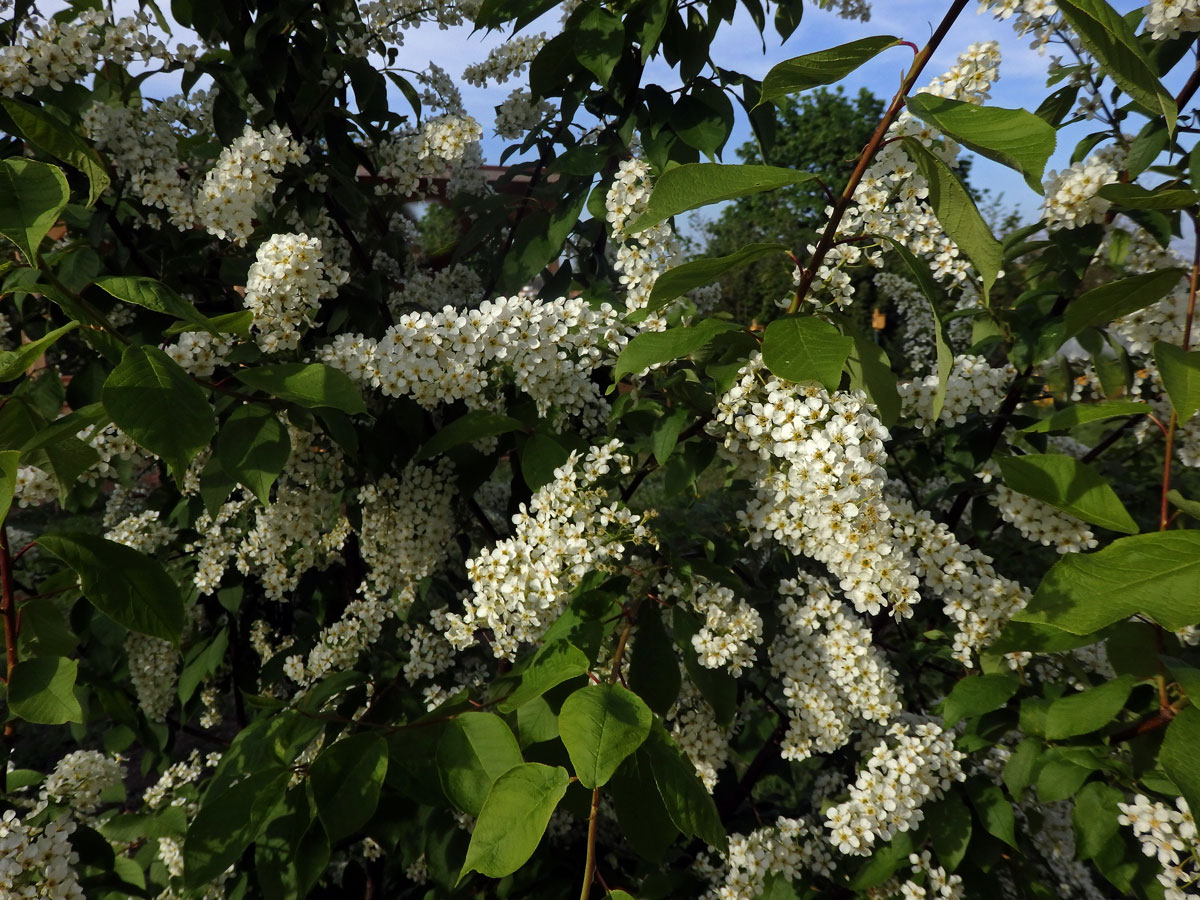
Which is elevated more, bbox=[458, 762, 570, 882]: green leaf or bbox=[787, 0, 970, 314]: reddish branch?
bbox=[787, 0, 970, 314]: reddish branch

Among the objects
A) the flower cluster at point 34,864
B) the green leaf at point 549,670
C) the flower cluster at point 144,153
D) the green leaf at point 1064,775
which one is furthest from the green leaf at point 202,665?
→ the green leaf at point 1064,775

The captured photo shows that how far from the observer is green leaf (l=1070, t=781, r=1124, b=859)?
143 cm

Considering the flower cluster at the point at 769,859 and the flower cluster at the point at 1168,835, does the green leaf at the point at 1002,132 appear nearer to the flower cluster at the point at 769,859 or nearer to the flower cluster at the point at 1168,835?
the flower cluster at the point at 1168,835

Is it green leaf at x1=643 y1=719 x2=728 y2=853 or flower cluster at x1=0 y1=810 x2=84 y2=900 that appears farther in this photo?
flower cluster at x1=0 y1=810 x2=84 y2=900

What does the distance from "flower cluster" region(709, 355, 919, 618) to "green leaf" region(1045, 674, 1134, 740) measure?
281mm

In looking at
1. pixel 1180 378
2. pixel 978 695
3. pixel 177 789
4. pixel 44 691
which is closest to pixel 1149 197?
pixel 1180 378

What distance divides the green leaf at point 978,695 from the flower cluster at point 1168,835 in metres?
0.23

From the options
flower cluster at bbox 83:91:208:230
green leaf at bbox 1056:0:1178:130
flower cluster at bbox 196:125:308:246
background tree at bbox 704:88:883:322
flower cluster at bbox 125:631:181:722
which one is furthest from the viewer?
background tree at bbox 704:88:883:322

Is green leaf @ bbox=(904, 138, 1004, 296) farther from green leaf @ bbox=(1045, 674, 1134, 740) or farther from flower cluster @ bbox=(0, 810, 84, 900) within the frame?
flower cluster @ bbox=(0, 810, 84, 900)

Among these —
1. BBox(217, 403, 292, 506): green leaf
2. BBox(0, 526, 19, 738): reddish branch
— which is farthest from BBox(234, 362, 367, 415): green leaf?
BBox(0, 526, 19, 738): reddish branch

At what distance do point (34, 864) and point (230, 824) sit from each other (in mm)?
300

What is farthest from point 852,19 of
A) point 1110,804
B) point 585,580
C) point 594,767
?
point 594,767

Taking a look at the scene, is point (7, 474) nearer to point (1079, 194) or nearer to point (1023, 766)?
point (1023, 766)

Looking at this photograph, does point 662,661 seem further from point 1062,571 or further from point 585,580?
point 1062,571
